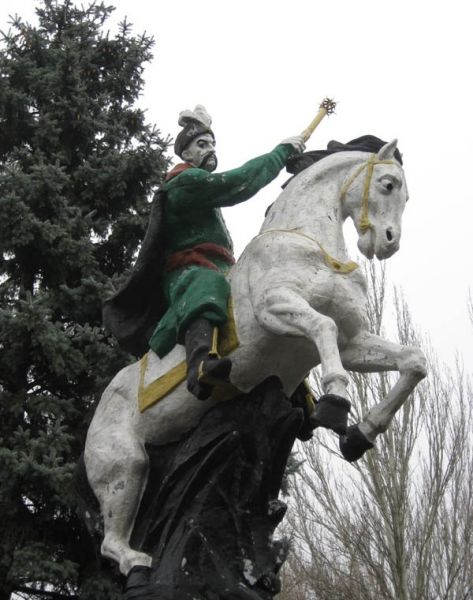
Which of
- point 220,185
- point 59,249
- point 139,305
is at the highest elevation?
point 59,249

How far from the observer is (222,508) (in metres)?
4.32

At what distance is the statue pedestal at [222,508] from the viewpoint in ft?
13.5

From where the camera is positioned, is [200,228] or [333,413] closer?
[333,413]

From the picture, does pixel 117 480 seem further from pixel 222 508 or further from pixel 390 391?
pixel 390 391

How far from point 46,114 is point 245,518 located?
687cm

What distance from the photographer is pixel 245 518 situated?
4324 millimetres

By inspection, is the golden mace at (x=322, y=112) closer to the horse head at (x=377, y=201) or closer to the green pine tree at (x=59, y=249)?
the horse head at (x=377, y=201)

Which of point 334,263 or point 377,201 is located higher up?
point 377,201

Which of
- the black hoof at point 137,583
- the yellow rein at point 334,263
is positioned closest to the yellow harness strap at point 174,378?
the yellow rein at point 334,263

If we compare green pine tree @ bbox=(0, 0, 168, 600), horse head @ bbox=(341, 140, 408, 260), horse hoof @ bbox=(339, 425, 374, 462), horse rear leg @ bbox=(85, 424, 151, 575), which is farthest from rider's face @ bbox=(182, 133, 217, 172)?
green pine tree @ bbox=(0, 0, 168, 600)

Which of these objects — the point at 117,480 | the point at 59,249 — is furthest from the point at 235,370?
the point at 59,249

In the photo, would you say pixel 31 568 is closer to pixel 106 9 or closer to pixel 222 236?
pixel 222 236

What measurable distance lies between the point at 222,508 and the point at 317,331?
0.95 metres

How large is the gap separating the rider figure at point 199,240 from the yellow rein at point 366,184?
38cm
